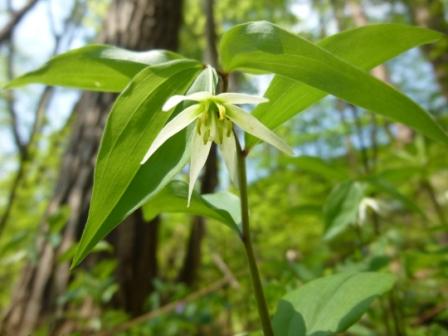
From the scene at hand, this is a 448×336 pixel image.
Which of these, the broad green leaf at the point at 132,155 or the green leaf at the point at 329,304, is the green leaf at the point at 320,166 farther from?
the broad green leaf at the point at 132,155

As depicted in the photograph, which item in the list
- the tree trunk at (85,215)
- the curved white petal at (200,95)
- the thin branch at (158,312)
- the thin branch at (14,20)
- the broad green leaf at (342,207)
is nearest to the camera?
the curved white petal at (200,95)

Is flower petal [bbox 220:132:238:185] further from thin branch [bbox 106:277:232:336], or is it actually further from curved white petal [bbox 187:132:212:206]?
thin branch [bbox 106:277:232:336]

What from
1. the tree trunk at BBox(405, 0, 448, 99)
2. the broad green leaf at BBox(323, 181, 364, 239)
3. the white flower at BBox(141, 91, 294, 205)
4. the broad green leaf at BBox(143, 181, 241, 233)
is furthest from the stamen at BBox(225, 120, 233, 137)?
the tree trunk at BBox(405, 0, 448, 99)

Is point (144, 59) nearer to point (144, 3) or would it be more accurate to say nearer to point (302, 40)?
point (302, 40)

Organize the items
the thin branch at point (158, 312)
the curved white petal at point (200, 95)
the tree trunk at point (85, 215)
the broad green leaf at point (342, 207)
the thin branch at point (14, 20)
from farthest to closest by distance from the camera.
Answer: the thin branch at point (14, 20) → the tree trunk at point (85, 215) → the thin branch at point (158, 312) → the broad green leaf at point (342, 207) → the curved white petal at point (200, 95)

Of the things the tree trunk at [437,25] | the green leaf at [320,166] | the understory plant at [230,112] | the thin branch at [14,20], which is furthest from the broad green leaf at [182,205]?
the thin branch at [14,20]

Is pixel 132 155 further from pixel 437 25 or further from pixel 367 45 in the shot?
pixel 437 25

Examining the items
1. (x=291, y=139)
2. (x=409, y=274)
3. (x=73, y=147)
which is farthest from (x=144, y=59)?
(x=291, y=139)
